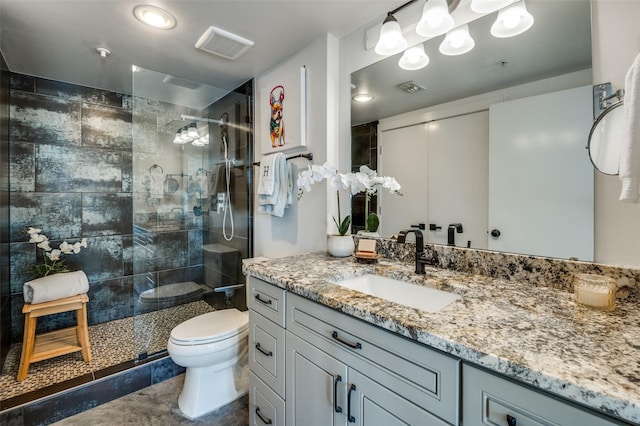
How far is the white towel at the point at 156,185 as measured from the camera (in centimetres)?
239

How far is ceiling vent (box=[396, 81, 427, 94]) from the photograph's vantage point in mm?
1486

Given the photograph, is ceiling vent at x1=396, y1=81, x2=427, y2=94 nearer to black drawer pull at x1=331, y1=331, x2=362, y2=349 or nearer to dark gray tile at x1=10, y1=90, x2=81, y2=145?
black drawer pull at x1=331, y1=331, x2=362, y2=349

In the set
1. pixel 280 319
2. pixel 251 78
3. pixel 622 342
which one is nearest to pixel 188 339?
pixel 280 319

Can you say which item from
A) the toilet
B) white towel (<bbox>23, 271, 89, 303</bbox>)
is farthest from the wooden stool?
the toilet

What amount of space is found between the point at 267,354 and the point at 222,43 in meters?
1.89

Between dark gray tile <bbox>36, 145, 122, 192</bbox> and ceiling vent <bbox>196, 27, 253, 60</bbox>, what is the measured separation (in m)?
1.53

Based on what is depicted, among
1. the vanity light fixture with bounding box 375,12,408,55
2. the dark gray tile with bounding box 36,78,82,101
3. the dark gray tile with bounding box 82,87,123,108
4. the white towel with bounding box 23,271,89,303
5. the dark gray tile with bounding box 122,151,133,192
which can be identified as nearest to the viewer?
the vanity light fixture with bounding box 375,12,408,55

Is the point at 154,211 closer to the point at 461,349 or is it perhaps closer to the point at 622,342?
the point at 461,349

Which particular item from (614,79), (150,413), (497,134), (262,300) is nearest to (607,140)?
(614,79)

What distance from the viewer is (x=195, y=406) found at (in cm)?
166

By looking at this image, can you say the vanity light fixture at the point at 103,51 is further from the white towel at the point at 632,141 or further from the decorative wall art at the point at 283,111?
the white towel at the point at 632,141

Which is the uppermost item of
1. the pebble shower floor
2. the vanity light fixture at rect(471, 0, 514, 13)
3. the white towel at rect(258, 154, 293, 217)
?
the vanity light fixture at rect(471, 0, 514, 13)

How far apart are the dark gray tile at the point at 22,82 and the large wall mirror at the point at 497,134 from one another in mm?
2769

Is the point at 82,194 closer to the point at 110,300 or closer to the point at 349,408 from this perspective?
the point at 110,300
